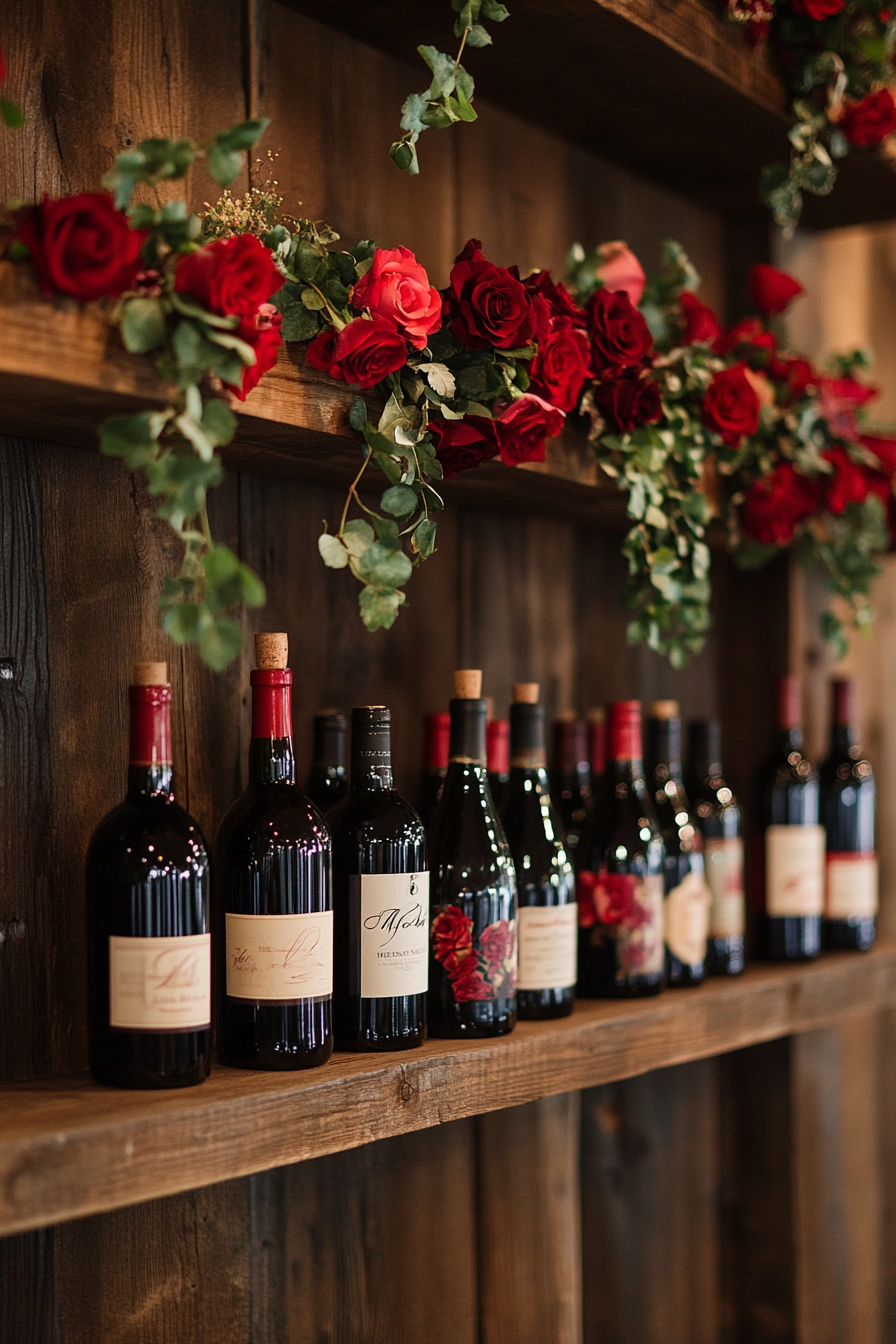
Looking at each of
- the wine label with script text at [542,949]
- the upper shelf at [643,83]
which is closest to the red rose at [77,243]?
the upper shelf at [643,83]

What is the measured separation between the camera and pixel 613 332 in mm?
1241

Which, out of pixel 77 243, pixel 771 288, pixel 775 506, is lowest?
pixel 775 506

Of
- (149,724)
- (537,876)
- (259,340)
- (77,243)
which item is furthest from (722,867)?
(77,243)

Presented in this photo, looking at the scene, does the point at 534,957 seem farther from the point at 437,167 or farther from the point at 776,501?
the point at 437,167

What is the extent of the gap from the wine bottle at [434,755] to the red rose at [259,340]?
465 mm

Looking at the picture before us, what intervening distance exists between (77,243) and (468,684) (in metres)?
0.52

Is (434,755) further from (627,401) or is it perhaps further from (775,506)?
(775,506)

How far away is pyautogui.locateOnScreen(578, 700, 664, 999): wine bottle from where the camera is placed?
1386 millimetres

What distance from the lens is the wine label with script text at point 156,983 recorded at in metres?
0.96

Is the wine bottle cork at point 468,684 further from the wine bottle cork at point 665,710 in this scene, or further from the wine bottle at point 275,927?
the wine bottle cork at point 665,710

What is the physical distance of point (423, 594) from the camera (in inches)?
56.2

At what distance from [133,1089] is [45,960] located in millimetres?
151

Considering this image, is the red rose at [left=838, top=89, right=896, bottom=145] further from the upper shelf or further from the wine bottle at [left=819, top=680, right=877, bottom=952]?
the wine bottle at [left=819, top=680, right=877, bottom=952]

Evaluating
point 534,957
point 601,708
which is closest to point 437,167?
point 601,708
